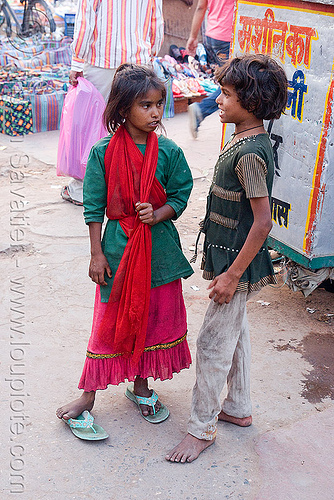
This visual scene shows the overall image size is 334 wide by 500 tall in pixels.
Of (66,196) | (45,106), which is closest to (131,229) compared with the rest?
(66,196)

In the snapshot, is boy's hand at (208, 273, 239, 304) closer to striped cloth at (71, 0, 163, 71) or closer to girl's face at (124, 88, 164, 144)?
girl's face at (124, 88, 164, 144)

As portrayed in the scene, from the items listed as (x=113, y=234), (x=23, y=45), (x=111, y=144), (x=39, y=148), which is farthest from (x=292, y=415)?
(x=23, y=45)

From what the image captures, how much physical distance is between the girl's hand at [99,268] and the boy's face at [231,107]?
2.35 ft

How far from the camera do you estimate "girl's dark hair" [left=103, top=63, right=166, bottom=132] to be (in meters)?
2.20

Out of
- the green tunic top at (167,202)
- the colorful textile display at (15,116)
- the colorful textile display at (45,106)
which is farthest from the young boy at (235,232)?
the colorful textile display at (45,106)

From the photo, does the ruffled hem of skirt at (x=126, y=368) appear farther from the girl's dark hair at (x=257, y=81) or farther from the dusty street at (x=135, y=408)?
the girl's dark hair at (x=257, y=81)

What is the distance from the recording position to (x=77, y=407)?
97.2 inches

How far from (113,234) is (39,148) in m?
4.79

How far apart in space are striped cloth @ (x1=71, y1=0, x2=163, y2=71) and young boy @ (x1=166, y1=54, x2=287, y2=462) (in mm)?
2925

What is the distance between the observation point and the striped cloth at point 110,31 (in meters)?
4.71

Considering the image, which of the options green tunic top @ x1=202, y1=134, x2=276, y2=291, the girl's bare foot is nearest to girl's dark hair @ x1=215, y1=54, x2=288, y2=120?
green tunic top @ x1=202, y1=134, x2=276, y2=291

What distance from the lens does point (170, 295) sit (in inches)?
→ 96.2

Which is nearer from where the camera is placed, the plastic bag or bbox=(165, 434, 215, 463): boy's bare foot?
bbox=(165, 434, 215, 463): boy's bare foot

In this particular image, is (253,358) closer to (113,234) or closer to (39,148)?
(113,234)
